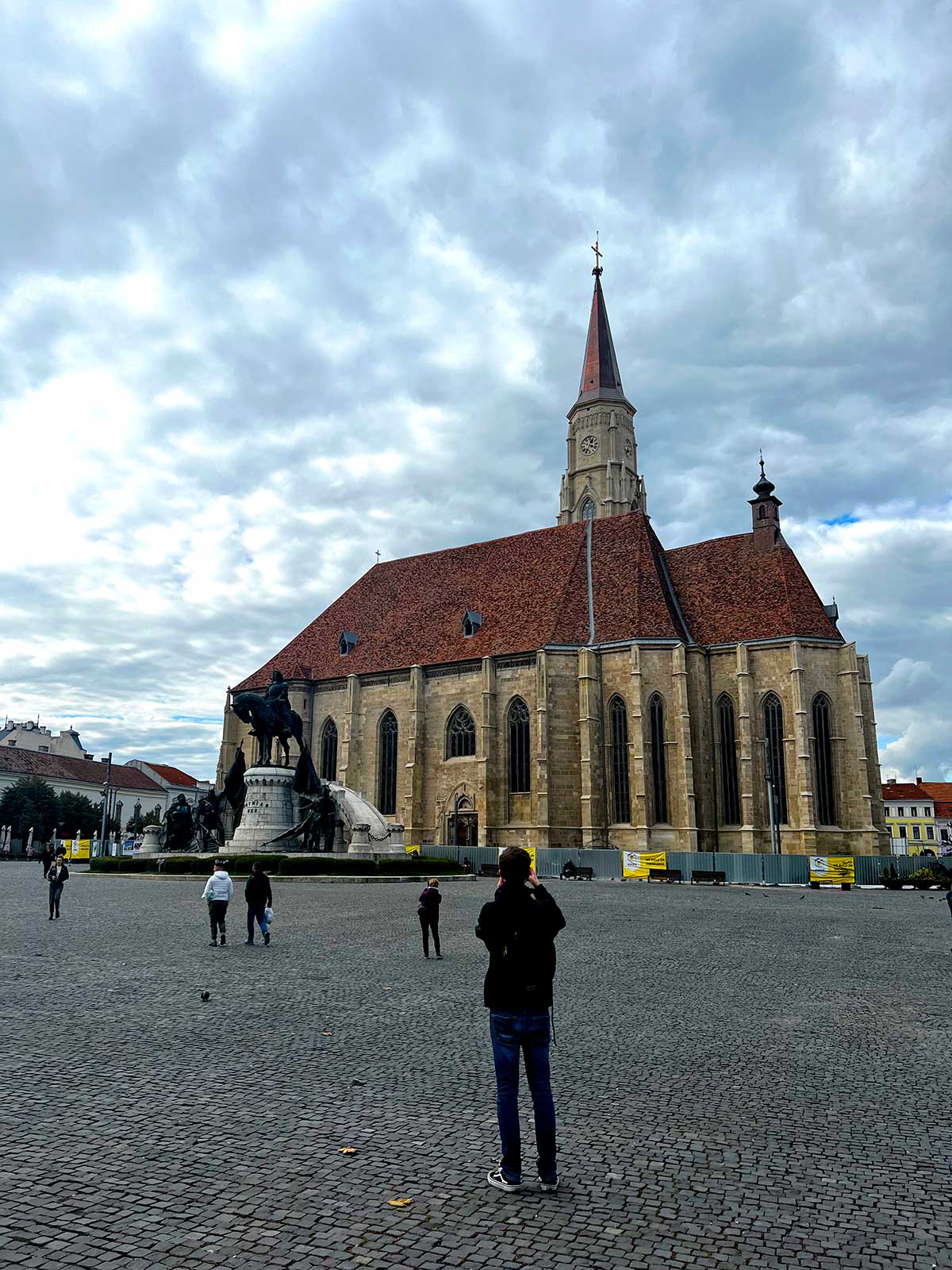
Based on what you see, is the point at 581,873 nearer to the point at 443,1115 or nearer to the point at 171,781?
the point at 443,1115

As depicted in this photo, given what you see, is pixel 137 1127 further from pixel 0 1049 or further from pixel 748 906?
pixel 748 906

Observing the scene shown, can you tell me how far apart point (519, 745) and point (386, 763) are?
30.5 ft

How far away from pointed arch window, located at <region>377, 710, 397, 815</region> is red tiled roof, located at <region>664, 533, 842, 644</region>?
18.2 m

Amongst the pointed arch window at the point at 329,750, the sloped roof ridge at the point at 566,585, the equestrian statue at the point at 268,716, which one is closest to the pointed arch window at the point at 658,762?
the sloped roof ridge at the point at 566,585

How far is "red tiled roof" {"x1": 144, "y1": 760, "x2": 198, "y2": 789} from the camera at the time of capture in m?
115

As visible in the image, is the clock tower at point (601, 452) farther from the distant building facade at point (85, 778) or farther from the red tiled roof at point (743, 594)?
the distant building facade at point (85, 778)

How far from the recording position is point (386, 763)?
2069 inches

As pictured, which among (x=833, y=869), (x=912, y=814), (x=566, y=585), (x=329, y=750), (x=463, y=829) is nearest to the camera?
(x=833, y=869)

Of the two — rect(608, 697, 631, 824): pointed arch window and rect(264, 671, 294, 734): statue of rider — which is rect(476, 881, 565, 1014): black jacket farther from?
rect(608, 697, 631, 824): pointed arch window

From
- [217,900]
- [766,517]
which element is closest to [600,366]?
[766,517]

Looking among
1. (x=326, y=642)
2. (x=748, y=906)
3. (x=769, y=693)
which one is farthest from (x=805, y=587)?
(x=326, y=642)

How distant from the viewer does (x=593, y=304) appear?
75812 mm

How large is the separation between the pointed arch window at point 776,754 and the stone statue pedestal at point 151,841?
27.7 m

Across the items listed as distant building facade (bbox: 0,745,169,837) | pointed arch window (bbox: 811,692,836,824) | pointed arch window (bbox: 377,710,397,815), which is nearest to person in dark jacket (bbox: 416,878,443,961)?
pointed arch window (bbox: 811,692,836,824)
